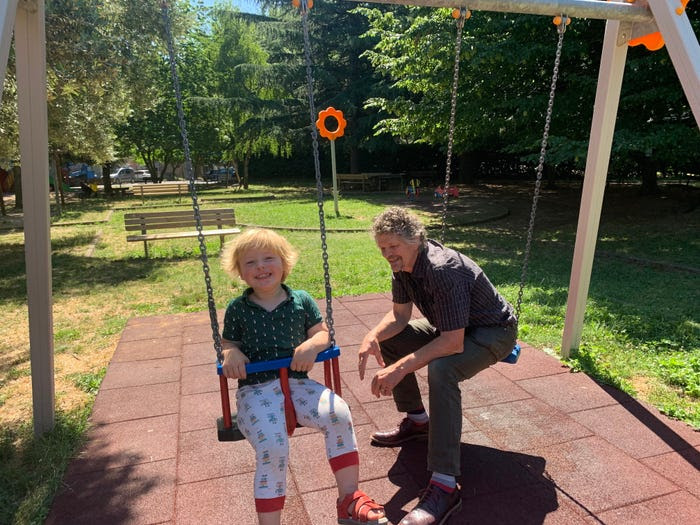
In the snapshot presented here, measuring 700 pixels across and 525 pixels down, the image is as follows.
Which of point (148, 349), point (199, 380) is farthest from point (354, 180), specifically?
point (199, 380)

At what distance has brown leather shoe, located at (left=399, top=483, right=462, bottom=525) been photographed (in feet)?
7.22

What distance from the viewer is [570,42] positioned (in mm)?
8273

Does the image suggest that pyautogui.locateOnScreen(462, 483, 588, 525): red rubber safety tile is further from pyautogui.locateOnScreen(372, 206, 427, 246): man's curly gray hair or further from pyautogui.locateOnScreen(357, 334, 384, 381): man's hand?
pyautogui.locateOnScreen(372, 206, 427, 246): man's curly gray hair

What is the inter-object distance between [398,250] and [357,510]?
3.66 feet

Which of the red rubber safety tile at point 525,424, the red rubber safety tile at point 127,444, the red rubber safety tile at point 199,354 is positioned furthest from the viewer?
the red rubber safety tile at point 199,354

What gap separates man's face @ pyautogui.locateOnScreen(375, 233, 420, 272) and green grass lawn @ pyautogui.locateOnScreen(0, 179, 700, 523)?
1964 millimetres

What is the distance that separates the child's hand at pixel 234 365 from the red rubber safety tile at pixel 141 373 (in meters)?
1.80

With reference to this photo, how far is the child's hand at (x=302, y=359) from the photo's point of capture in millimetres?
2217

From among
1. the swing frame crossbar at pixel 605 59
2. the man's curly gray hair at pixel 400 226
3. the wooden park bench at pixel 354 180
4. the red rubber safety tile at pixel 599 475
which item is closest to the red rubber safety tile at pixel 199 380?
the man's curly gray hair at pixel 400 226

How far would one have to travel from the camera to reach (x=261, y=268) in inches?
91.7

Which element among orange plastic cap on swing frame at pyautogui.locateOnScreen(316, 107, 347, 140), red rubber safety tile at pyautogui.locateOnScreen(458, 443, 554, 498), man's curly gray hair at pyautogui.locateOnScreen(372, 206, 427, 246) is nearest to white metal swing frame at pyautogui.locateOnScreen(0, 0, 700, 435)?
man's curly gray hair at pyautogui.locateOnScreen(372, 206, 427, 246)

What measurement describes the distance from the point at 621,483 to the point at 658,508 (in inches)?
7.7

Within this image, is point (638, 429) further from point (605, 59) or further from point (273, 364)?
point (605, 59)

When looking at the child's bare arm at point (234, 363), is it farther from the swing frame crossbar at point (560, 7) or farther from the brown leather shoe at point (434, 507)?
the swing frame crossbar at point (560, 7)
